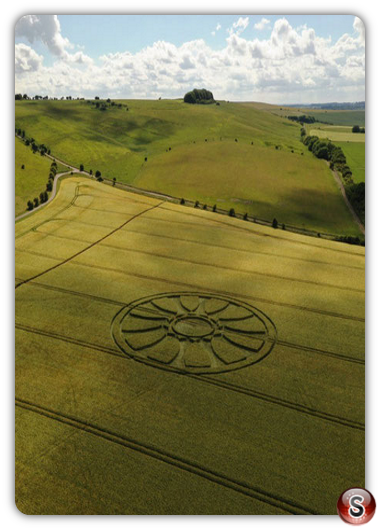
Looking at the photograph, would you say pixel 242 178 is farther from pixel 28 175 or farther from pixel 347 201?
pixel 28 175

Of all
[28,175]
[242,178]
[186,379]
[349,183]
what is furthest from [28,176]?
[349,183]

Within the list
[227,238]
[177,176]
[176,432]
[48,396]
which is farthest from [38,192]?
[176,432]

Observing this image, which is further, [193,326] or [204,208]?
[204,208]

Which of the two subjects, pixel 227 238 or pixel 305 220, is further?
pixel 305 220

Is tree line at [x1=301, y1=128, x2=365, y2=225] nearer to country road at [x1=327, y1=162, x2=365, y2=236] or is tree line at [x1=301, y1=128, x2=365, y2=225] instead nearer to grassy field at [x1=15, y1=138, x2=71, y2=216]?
country road at [x1=327, y1=162, x2=365, y2=236]

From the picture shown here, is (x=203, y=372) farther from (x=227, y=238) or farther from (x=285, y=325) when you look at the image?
(x=227, y=238)

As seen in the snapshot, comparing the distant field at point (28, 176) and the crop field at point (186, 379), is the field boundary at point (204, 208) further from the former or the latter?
the crop field at point (186, 379)
